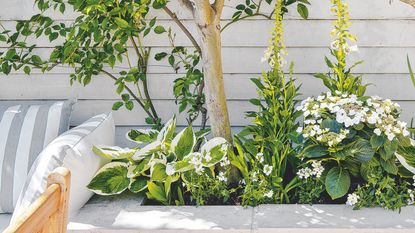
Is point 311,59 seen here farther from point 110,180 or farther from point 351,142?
point 110,180

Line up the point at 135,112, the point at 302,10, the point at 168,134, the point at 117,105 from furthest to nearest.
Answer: the point at 135,112
the point at 117,105
the point at 302,10
the point at 168,134

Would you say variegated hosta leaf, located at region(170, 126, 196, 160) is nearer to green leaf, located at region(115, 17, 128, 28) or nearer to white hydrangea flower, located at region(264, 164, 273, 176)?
white hydrangea flower, located at region(264, 164, 273, 176)

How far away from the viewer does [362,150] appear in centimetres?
246

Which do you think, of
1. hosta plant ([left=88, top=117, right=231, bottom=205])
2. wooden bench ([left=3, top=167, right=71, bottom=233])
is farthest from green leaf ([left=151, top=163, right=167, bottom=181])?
wooden bench ([left=3, top=167, right=71, bottom=233])

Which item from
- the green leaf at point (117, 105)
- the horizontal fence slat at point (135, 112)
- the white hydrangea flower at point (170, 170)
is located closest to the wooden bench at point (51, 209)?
the white hydrangea flower at point (170, 170)

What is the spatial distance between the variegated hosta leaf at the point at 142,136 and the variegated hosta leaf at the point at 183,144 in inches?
6.8

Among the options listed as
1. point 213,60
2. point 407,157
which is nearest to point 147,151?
point 213,60

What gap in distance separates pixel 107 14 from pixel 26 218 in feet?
5.69

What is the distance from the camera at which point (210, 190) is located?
2.61 metres

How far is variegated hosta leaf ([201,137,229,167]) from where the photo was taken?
256cm

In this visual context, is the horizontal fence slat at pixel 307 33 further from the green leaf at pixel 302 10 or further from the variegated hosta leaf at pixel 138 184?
the variegated hosta leaf at pixel 138 184

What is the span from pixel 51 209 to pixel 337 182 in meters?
1.37

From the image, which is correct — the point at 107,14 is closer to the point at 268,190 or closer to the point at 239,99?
the point at 239,99

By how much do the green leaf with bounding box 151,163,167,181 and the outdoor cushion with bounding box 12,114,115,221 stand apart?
0.24 meters
